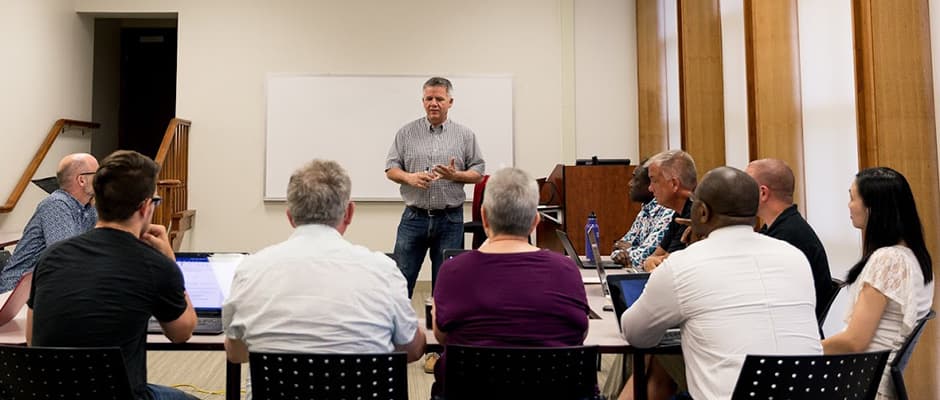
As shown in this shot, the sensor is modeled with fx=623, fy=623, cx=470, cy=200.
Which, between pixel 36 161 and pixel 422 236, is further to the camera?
pixel 36 161

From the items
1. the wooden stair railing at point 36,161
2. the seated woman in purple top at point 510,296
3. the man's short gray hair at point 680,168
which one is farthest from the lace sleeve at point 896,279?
the wooden stair railing at point 36,161

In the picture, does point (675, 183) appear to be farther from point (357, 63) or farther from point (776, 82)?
point (357, 63)

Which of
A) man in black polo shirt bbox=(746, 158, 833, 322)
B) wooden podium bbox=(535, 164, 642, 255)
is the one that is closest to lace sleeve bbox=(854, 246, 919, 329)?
man in black polo shirt bbox=(746, 158, 833, 322)

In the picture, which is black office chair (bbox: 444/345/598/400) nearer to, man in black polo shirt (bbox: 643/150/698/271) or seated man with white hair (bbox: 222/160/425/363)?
seated man with white hair (bbox: 222/160/425/363)

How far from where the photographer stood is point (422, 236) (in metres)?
3.52

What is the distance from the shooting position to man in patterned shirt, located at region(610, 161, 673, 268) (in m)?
2.85

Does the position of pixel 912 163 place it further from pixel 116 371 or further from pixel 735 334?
pixel 116 371

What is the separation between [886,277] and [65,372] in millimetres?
2111

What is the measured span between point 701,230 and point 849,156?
1.80 metres

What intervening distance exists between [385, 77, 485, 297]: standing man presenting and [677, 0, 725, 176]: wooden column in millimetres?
1944

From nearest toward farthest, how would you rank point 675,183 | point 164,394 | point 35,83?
point 164,394
point 675,183
point 35,83

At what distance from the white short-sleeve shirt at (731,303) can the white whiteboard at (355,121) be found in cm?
450

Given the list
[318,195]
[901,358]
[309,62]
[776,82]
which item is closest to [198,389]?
[318,195]

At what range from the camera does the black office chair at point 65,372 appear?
138 cm
